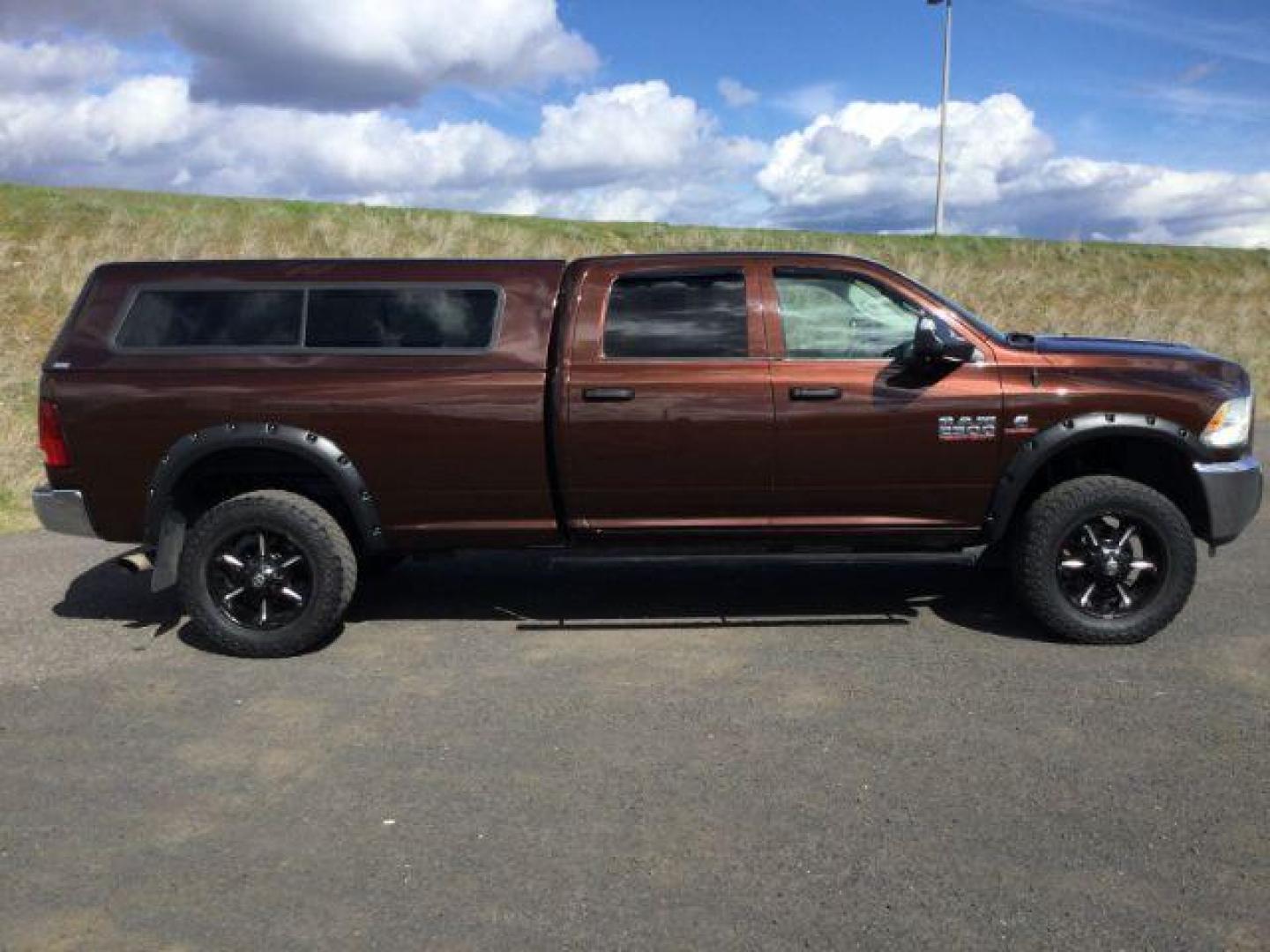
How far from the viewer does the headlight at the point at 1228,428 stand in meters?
4.95

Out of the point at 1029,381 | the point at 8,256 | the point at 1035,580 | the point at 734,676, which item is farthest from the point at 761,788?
the point at 8,256

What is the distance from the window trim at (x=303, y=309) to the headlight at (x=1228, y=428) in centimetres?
352

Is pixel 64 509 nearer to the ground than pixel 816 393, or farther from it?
nearer to the ground

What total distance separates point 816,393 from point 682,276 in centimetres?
92

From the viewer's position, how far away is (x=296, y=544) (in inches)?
199

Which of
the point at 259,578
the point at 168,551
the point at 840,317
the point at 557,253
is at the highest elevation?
the point at 557,253

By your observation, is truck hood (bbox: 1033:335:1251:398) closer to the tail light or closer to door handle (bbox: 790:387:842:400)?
door handle (bbox: 790:387:842:400)

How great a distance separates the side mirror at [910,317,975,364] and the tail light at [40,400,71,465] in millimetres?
4179

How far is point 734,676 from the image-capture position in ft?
15.1

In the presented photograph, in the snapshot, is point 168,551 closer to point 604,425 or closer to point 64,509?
point 64,509

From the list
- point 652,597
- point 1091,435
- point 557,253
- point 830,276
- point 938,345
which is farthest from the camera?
point 557,253

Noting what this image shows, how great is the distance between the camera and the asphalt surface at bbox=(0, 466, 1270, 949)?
279 centimetres

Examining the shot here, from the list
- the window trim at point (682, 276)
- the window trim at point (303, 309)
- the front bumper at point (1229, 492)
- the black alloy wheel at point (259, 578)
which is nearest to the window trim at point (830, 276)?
the window trim at point (682, 276)

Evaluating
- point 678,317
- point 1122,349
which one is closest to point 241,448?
point 678,317
